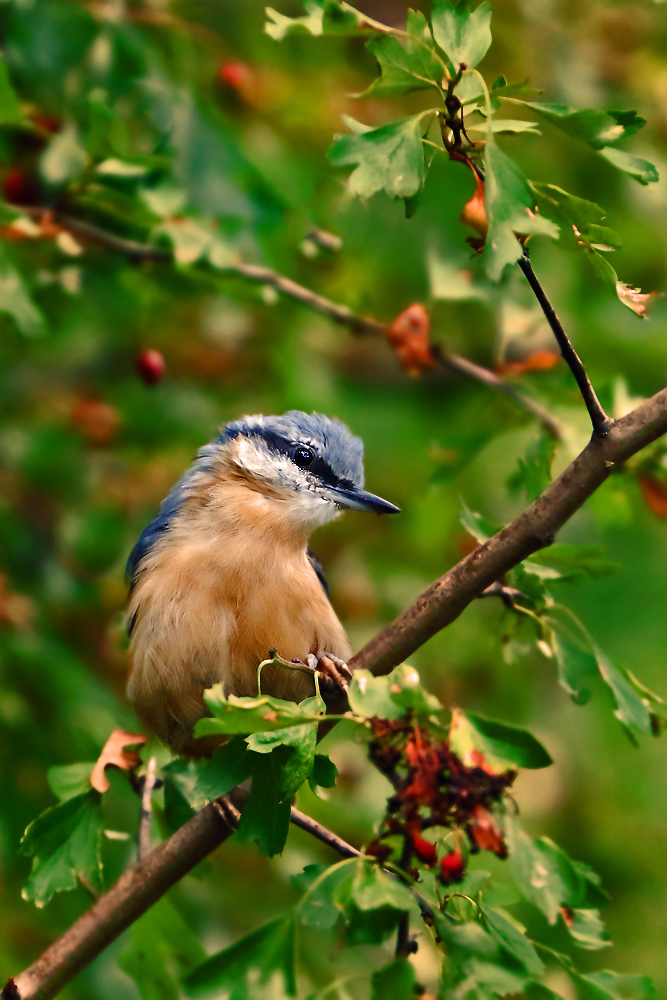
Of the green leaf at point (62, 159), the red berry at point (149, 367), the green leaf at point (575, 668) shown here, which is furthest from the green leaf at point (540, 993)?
the green leaf at point (62, 159)

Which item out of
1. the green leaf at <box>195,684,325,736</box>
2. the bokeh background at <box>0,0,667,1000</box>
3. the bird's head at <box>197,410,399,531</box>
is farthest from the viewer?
the bokeh background at <box>0,0,667,1000</box>

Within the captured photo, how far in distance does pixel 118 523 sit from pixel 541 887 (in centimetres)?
238

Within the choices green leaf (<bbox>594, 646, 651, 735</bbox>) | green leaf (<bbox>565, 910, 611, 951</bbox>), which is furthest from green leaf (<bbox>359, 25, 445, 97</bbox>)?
green leaf (<bbox>565, 910, 611, 951</bbox>)

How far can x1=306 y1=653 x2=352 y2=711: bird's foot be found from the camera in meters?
2.19

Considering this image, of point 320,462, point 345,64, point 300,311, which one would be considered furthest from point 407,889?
point 345,64

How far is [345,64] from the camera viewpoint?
161 inches

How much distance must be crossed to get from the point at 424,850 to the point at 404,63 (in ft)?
4.55

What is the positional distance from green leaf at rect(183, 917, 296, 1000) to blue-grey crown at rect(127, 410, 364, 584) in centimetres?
142

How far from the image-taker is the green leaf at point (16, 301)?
2.83 metres

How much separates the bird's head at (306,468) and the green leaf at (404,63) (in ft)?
4.10

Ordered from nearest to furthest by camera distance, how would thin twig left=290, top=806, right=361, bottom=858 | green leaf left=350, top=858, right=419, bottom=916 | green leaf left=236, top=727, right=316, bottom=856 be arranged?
1. green leaf left=350, top=858, right=419, bottom=916
2. green leaf left=236, top=727, right=316, bottom=856
3. thin twig left=290, top=806, right=361, bottom=858

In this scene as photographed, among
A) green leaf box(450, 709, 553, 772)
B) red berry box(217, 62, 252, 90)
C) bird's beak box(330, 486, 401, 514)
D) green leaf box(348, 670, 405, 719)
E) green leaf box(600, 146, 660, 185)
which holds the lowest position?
green leaf box(348, 670, 405, 719)

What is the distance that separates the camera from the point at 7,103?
2766 mm

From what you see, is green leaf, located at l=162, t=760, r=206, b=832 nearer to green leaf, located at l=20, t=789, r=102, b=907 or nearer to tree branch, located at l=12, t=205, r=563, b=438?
green leaf, located at l=20, t=789, r=102, b=907
